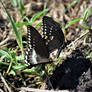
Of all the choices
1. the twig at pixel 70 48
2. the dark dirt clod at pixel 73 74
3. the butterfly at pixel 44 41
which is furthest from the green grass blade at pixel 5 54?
the twig at pixel 70 48

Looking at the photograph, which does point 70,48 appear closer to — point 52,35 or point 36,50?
point 52,35

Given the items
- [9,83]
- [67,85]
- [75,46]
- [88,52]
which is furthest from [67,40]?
[9,83]

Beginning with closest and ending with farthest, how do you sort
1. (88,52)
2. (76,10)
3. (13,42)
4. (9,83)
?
(9,83) < (88,52) < (13,42) < (76,10)

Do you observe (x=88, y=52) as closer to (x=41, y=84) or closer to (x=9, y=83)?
(x=41, y=84)

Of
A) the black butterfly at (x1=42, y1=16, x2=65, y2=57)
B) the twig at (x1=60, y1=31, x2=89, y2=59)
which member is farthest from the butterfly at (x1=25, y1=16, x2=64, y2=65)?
the twig at (x1=60, y1=31, x2=89, y2=59)

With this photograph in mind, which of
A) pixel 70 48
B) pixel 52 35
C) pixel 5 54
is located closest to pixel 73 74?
pixel 70 48

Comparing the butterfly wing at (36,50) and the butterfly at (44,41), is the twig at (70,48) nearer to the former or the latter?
the butterfly at (44,41)
